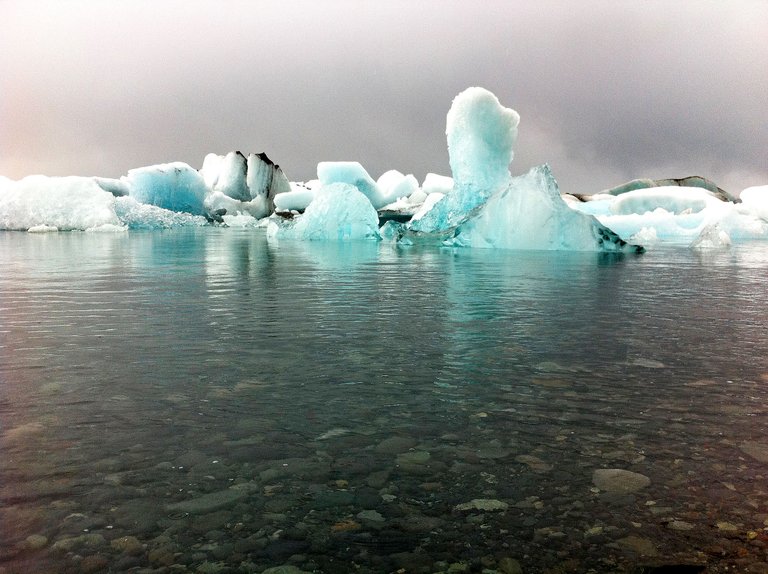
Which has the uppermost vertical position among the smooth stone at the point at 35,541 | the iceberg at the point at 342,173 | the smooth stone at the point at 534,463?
the iceberg at the point at 342,173

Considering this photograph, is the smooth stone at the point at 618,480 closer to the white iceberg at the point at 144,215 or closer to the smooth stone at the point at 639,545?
the smooth stone at the point at 639,545

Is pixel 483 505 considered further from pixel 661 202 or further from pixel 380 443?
pixel 661 202

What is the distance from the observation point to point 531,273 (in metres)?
13.2

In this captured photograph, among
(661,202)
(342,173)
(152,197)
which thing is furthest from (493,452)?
(152,197)

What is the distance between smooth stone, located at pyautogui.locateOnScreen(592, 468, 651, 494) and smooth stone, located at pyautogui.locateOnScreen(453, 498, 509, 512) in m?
0.45

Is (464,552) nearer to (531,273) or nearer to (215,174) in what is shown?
(531,273)

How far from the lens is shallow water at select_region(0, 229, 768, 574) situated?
7.27ft

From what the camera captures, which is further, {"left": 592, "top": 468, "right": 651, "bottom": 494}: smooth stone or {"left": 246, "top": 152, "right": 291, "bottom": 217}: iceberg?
{"left": 246, "top": 152, "right": 291, "bottom": 217}: iceberg

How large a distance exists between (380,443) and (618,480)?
1.06 metres

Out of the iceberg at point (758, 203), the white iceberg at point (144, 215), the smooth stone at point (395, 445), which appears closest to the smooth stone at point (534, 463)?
the smooth stone at point (395, 445)

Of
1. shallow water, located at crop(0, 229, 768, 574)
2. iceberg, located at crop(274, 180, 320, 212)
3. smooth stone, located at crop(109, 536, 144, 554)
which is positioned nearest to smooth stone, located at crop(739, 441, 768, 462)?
shallow water, located at crop(0, 229, 768, 574)

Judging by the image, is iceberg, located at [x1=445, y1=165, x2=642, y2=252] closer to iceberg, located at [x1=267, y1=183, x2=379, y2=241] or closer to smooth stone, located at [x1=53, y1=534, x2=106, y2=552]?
iceberg, located at [x1=267, y1=183, x2=379, y2=241]

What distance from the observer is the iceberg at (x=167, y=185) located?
5619cm

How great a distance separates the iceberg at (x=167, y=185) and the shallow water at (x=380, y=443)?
52.5m
